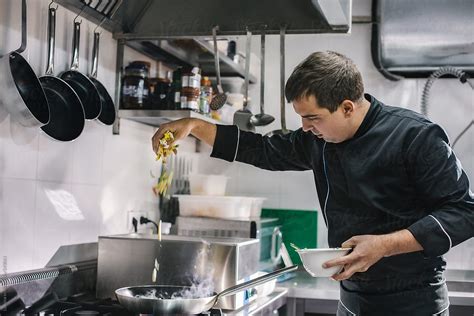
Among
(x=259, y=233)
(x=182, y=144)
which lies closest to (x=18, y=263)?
(x=259, y=233)

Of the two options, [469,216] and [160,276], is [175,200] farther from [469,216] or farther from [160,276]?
[469,216]

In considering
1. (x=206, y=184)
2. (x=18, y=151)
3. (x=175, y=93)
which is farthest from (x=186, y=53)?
(x=18, y=151)

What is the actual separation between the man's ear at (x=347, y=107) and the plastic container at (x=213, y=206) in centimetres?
123

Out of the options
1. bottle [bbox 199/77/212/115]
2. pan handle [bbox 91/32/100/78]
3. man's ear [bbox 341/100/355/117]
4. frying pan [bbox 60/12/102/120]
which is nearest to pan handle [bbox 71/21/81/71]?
frying pan [bbox 60/12/102/120]

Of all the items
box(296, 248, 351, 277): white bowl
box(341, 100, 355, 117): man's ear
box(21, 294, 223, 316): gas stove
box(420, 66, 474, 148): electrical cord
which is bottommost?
box(21, 294, 223, 316): gas stove

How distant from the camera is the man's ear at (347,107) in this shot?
1865 millimetres

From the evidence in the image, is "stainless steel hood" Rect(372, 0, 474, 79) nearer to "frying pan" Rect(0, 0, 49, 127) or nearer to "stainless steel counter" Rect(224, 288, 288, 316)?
"stainless steel counter" Rect(224, 288, 288, 316)

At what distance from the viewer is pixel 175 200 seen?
327cm

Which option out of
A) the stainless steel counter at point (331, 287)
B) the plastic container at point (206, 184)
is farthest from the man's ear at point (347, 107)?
the plastic container at point (206, 184)

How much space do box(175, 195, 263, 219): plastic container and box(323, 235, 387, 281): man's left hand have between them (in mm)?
1357

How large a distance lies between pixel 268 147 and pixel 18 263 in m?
0.91

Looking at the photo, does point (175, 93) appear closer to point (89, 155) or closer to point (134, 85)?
point (134, 85)

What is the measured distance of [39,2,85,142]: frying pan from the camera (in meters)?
2.09

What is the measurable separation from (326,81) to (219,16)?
69 cm
